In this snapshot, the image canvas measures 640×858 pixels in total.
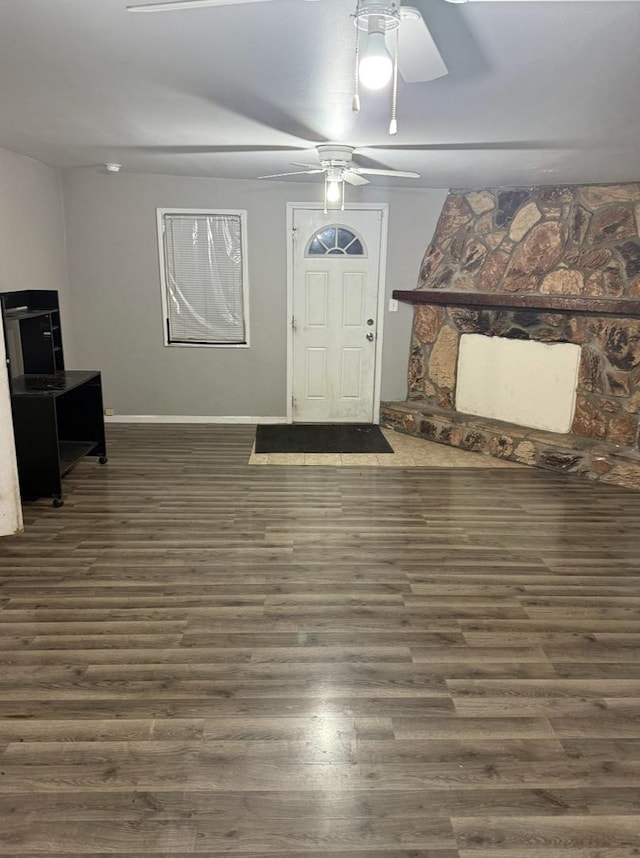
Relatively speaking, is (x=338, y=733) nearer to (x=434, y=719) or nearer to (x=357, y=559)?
(x=434, y=719)

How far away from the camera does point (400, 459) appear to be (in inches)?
200

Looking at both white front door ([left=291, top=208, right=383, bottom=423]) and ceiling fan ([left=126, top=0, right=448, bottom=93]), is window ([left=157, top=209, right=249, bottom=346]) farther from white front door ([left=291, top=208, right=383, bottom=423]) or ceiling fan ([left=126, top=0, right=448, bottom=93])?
ceiling fan ([left=126, top=0, right=448, bottom=93])

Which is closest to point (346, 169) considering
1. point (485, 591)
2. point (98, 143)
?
point (98, 143)

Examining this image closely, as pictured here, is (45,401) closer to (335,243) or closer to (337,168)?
(337,168)

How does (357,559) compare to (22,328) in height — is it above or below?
below

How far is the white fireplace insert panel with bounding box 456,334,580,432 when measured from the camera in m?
4.96

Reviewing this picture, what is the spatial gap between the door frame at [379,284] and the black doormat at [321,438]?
27 centimetres

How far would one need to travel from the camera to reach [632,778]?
1.86m

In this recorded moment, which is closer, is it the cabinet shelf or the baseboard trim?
the cabinet shelf

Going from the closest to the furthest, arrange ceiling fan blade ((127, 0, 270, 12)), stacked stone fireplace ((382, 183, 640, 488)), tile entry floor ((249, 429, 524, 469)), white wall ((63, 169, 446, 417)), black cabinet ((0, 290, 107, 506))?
ceiling fan blade ((127, 0, 270, 12)) < black cabinet ((0, 290, 107, 506)) < stacked stone fireplace ((382, 183, 640, 488)) < tile entry floor ((249, 429, 524, 469)) < white wall ((63, 169, 446, 417))

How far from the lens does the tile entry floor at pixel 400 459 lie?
495cm

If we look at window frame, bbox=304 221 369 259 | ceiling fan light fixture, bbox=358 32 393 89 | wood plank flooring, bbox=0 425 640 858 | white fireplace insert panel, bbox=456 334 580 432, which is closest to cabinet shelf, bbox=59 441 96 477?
wood plank flooring, bbox=0 425 640 858

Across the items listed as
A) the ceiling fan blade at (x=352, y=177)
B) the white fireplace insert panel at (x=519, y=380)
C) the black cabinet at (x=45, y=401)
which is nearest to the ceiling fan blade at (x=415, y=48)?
the ceiling fan blade at (x=352, y=177)

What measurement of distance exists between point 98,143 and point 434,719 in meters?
4.01
